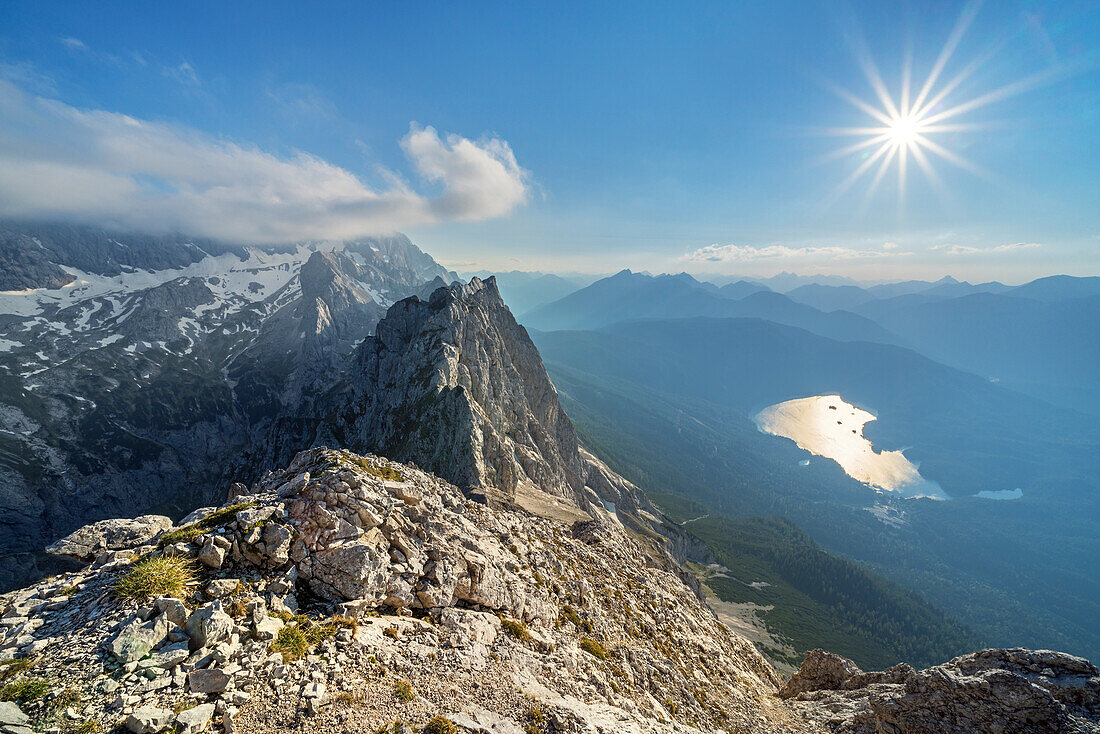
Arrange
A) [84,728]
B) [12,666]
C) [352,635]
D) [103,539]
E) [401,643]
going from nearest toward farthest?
[84,728] → [12,666] → [352,635] → [401,643] → [103,539]

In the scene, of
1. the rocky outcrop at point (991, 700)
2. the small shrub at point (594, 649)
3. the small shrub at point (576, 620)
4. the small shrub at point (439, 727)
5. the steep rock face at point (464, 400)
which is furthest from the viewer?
the steep rock face at point (464, 400)

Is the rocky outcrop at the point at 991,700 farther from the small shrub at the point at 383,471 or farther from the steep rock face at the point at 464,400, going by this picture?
the steep rock face at the point at 464,400

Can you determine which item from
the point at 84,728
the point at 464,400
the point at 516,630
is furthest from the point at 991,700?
the point at 464,400

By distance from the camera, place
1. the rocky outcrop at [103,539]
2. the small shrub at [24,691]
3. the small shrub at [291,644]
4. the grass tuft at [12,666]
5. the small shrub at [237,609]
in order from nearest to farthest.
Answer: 1. the small shrub at [24,691]
2. the grass tuft at [12,666]
3. the small shrub at [291,644]
4. the small shrub at [237,609]
5. the rocky outcrop at [103,539]

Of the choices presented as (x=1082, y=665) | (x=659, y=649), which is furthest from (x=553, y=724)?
(x=1082, y=665)

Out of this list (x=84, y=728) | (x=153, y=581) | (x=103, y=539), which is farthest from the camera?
(x=103, y=539)

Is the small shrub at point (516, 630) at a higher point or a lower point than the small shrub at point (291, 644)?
lower

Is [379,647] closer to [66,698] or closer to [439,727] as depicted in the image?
[439,727]

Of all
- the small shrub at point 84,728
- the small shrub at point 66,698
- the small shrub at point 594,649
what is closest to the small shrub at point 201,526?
the small shrub at point 66,698
